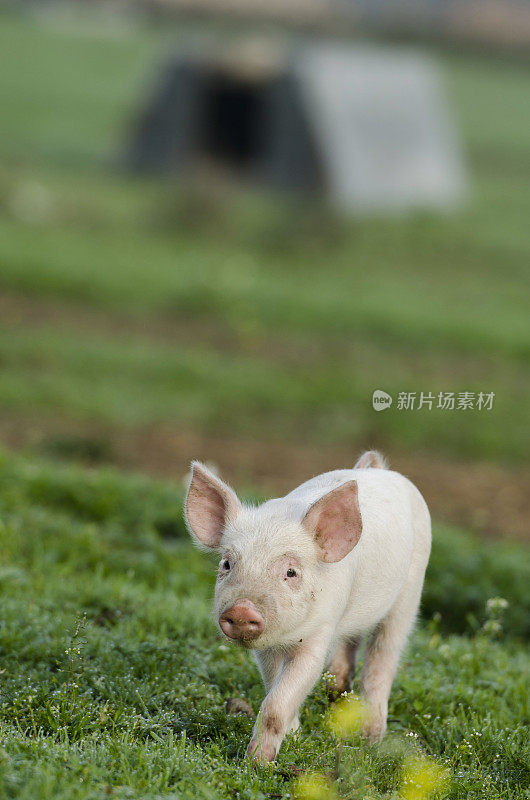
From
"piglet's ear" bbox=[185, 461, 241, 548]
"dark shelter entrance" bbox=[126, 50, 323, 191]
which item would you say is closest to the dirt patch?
"piglet's ear" bbox=[185, 461, 241, 548]

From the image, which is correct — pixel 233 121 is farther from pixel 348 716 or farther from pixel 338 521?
→ pixel 348 716

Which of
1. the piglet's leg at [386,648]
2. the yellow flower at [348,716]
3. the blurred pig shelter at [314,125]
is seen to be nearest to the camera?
the yellow flower at [348,716]

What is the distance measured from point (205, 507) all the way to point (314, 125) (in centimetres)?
2047

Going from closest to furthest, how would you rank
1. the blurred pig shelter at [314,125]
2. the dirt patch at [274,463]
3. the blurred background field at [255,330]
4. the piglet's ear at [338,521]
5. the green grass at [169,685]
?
the green grass at [169,685] → the piglet's ear at [338,521] → the dirt patch at [274,463] → the blurred background field at [255,330] → the blurred pig shelter at [314,125]

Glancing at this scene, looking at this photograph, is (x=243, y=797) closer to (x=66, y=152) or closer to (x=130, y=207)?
(x=130, y=207)

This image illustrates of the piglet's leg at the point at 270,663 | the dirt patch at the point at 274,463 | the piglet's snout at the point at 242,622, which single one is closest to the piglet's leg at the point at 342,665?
the piglet's leg at the point at 270,663

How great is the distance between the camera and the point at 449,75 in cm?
4803

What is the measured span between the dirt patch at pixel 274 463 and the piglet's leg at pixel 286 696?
15.9ft

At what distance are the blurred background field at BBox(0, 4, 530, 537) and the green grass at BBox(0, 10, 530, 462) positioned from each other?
0.04 metres

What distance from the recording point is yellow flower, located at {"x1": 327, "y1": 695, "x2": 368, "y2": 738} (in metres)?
4.03

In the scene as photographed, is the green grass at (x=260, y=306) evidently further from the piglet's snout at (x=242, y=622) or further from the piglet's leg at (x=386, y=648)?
the piglet's snout at (x=242, y=622)

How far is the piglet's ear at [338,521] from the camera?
3.89 m

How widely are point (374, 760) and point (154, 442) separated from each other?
6.46m

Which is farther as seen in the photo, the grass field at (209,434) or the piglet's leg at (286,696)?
the grass field at (209,434)
